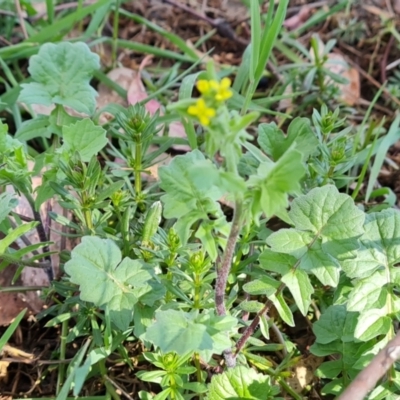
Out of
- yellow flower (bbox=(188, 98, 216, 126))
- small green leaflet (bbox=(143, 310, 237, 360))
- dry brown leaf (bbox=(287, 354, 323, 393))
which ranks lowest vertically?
dry brown leaf (bbox=(287, 354, 323, 393))

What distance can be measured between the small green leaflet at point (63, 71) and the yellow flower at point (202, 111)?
1142 mm

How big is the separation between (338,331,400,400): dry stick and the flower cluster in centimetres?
74

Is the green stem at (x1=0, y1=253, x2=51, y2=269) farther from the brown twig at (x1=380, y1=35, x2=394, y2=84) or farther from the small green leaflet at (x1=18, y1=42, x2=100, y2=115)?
the brown twig at (x1=380, y1=35, x2=394, y2=84)

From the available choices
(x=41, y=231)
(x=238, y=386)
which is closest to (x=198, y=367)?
(x=238, y=386)

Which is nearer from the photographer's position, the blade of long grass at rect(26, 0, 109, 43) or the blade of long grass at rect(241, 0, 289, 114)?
the blade of long grass at rect(241, 0, 289, 114)

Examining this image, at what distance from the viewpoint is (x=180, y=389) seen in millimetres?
1844

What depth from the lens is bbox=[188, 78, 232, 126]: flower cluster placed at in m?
1.14

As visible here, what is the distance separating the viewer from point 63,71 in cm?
225

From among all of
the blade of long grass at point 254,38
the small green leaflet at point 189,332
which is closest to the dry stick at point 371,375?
the small green leaflet at point 189,332

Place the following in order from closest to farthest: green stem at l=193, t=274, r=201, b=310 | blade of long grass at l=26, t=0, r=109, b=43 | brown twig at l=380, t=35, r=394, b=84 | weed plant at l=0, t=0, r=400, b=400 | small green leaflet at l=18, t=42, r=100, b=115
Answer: weed plant at l=0, t=0, r=400, b=400 → green stem at l=193, t=274, r=201, b=310 → small green leaflet at l=18, t=42, r=100, b=115 → blade of long grass at l=26, t=0, r=109, b=43 → brown twig at l=380, t=35, r=394, b=84

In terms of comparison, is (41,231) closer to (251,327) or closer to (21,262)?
(21,262)

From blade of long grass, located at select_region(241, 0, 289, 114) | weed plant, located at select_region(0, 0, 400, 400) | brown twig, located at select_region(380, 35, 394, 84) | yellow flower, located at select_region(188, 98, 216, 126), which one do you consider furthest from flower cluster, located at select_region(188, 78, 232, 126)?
brown twig, located at select_region(380, 35, 394, 84)

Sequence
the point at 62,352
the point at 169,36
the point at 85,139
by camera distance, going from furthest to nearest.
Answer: the point at 169,36 → the point at 62,352 → the point at 85,139

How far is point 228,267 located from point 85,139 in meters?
0.68
